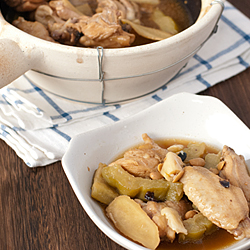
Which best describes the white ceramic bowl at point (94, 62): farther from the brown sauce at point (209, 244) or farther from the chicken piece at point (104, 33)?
the brown sauce at point (209, 244)

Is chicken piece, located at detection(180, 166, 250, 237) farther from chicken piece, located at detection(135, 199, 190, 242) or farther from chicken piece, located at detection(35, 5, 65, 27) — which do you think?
chicken piece, located at detection(35, 5, 65, 27)

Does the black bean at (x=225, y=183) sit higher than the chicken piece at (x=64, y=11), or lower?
lower

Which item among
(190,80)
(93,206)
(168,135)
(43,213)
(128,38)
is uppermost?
(128,38)

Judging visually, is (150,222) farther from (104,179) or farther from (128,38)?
(128,38)

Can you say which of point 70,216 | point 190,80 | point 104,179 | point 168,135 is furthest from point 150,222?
point 190,80

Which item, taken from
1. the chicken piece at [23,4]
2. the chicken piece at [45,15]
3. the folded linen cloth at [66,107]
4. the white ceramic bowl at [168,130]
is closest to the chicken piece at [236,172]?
the white ceramic bowl at [168,130]

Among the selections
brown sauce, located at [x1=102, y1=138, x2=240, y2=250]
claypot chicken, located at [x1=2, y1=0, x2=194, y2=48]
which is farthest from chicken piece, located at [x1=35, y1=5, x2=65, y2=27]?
brown sauce, located at [x1=102, y1=138, x2=240, y2=250]
